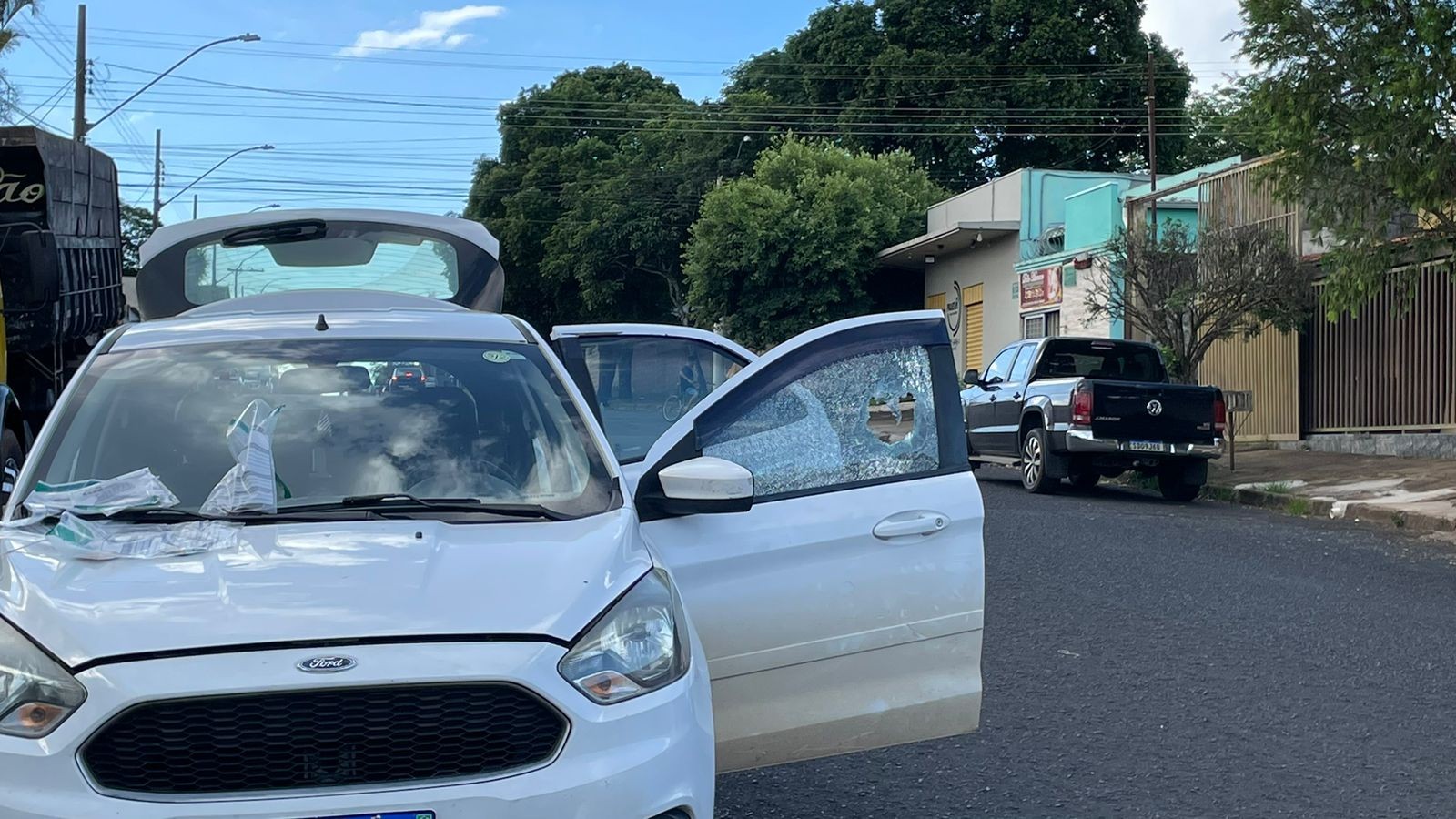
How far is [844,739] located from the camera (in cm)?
446

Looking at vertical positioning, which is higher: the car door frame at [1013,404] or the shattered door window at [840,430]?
the shattered door window at [840,430]

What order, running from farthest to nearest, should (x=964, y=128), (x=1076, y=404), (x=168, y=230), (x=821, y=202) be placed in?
(x=964, y=128)
(x=821, y=202)
(x=1076, y=404)
(x=168, y=230)

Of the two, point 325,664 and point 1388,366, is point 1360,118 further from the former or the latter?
point 325,664

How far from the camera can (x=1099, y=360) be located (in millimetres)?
18234

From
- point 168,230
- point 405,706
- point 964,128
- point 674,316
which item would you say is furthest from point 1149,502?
point 674,316

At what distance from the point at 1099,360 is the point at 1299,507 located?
3.18 meters

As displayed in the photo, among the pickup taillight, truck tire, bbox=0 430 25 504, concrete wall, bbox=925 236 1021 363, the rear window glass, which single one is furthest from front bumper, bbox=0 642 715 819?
concrete wall, bbox=925 236 1021 363

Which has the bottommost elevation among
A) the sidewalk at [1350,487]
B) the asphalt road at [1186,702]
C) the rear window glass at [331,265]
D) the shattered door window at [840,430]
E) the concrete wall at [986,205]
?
the sidewalk at [1350,487]

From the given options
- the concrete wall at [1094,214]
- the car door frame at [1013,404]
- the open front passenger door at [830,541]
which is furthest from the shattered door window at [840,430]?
the concrete wall at [1094,214]

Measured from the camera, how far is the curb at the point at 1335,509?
14.2 m

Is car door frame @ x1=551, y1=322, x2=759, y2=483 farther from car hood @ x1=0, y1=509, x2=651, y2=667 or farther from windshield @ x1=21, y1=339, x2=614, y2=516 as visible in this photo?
car hood @ x1=0, y1=509, x2=651, y2=667

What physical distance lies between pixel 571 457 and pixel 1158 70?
4965 centimetres

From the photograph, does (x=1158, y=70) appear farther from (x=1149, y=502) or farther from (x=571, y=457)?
(x=571, y=457)

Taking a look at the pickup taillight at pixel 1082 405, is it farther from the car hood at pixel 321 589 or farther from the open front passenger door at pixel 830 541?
the car hood at pixel 321 589
